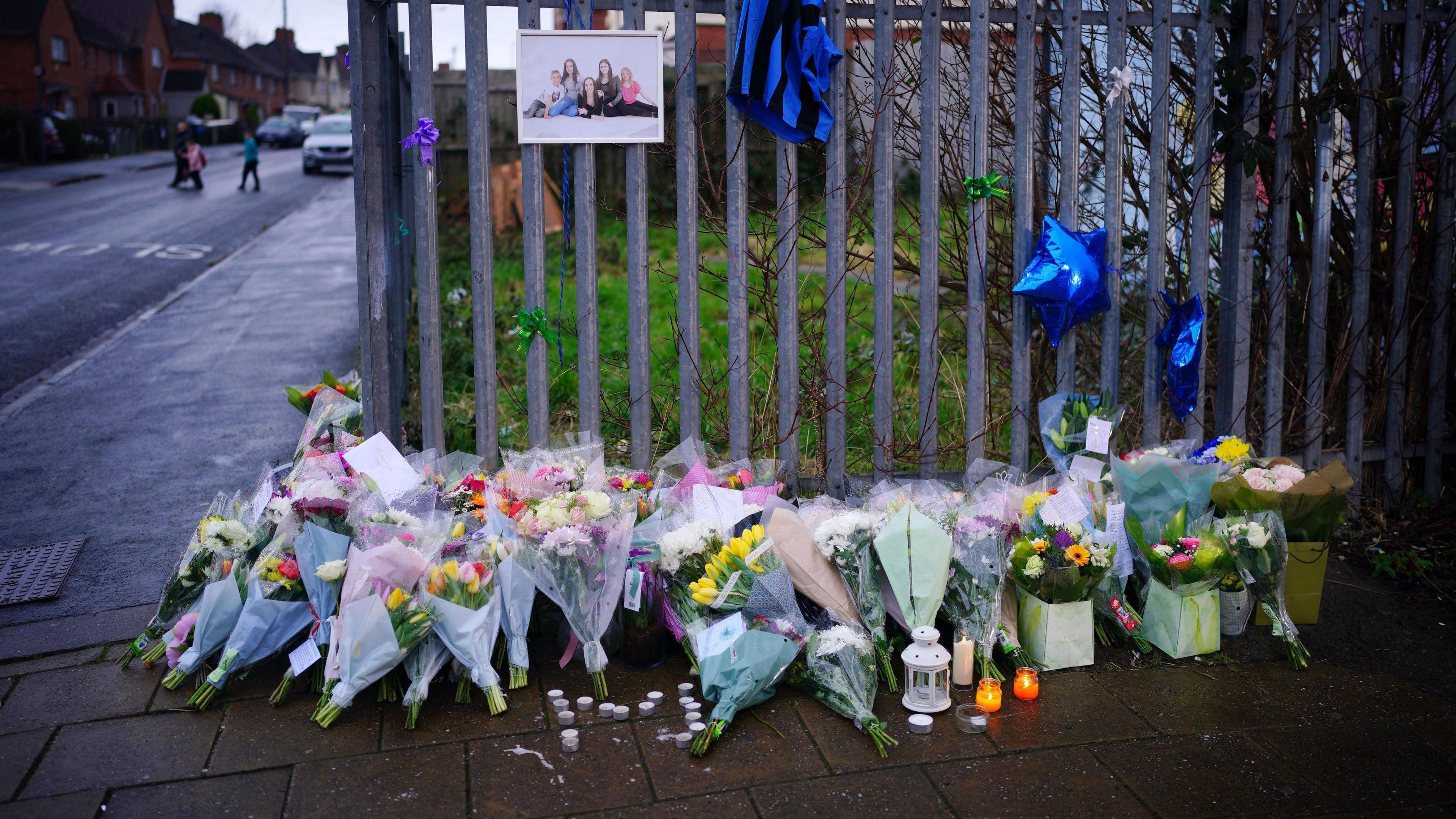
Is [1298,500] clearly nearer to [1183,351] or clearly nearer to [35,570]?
[1183,351]

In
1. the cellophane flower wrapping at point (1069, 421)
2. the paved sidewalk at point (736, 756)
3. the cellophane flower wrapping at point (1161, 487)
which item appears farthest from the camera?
the cellophane flower wrapping at point (1069, 421)

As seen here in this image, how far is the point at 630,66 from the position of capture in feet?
13.7

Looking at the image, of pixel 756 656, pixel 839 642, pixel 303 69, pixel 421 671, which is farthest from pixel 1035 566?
pixel 303 69

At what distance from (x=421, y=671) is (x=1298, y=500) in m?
3.03

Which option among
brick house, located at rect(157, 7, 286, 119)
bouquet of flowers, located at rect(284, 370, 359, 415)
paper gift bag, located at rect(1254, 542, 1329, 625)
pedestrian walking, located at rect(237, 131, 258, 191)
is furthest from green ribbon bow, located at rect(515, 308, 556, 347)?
brick house, located at rect(157, 7, 286, 119)

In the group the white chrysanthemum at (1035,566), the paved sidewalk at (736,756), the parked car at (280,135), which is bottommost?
the paved sidewalk at (736,756)

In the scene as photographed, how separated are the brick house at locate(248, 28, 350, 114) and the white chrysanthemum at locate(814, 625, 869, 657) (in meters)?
83.0

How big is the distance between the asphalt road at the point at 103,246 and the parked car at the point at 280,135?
48.3ft

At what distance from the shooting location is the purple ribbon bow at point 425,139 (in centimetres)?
402

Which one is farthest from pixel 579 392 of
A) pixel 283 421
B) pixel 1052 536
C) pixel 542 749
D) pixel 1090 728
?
pixel 283 421

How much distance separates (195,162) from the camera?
82.4 ft

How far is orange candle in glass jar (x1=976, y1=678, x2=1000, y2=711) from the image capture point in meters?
3.34

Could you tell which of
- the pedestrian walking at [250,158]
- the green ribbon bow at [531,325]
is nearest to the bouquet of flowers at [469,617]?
the green ribbon bow at [531,325]

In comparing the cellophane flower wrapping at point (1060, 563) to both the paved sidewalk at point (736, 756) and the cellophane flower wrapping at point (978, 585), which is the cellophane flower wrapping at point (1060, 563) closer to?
the cellophane flower wrapping at point (978, 585)
